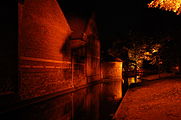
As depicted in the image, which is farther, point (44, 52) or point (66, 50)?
point (66, 50)

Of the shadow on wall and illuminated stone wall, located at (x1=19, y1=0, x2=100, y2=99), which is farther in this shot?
the shadow on wall

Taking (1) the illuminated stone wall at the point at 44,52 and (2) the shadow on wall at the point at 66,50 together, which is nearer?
(1) the illuminated stone wall at the point at 44,52

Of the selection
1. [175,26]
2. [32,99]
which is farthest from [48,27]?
[175,26]

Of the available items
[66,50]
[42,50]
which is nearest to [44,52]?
[42,50]

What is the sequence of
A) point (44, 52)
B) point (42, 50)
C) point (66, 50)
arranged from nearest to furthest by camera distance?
1. point (42, 50)
2. point (44, 52)
3. point (66, 50)

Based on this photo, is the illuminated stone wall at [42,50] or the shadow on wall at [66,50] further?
the shadow on wall at [66,50]

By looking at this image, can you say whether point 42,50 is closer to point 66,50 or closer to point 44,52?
point 44,52

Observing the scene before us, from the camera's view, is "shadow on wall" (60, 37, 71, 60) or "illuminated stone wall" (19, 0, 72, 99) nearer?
"illuminated stone wall" (19, 0, 72, 99)

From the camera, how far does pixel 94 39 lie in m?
26.1

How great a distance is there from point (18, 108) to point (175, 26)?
17.0 metres

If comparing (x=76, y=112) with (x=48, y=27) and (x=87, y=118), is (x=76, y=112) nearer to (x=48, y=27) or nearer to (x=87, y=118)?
(x=87, y=118)

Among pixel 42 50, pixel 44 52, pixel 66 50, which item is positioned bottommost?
pixel 44 52

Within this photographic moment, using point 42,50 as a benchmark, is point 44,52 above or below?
below

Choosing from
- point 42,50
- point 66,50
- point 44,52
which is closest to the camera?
point 42,50
